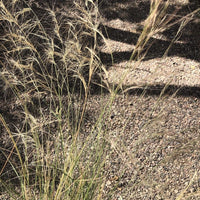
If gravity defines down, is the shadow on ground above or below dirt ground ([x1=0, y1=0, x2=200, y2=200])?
above

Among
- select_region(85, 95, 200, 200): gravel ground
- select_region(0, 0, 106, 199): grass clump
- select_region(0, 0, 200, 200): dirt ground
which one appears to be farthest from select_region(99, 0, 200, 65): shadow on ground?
select_region(85, 95, 200, 200): gravel ground

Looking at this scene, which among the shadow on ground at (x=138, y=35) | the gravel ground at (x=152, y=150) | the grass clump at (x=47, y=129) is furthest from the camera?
the shadow on ground at (x=138, y=35)

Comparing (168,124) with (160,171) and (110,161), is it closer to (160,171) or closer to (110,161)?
(160,171)

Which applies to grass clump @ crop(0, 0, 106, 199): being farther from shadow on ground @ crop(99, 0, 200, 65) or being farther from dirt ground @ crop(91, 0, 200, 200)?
shadow on ground @ crop(99, 0, 200, 65)

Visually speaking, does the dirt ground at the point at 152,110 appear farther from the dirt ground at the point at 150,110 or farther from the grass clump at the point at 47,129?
the grass clump at the point at 47,129

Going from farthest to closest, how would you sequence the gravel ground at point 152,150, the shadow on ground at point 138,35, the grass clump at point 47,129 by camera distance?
the shadow on ground at point 138,35, the gravel ground at point 152,150, the grass clump at point 47,129

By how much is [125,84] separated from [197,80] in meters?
0.80

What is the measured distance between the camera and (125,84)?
124 inches

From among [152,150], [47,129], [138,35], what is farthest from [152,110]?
[138,35]

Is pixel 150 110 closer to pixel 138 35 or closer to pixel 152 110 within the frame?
pixel 152 110

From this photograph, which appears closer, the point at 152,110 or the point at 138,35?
the point at 152,110

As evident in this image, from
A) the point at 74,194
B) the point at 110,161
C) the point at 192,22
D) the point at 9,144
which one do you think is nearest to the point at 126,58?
the point at 192,22

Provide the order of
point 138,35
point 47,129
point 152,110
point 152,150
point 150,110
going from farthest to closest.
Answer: point 138,35 < point 150,110 < point 47,129 < point 152,150 < point 152,110

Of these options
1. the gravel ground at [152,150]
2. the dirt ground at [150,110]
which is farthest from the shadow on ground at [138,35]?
the gravel ground at [152,150]
